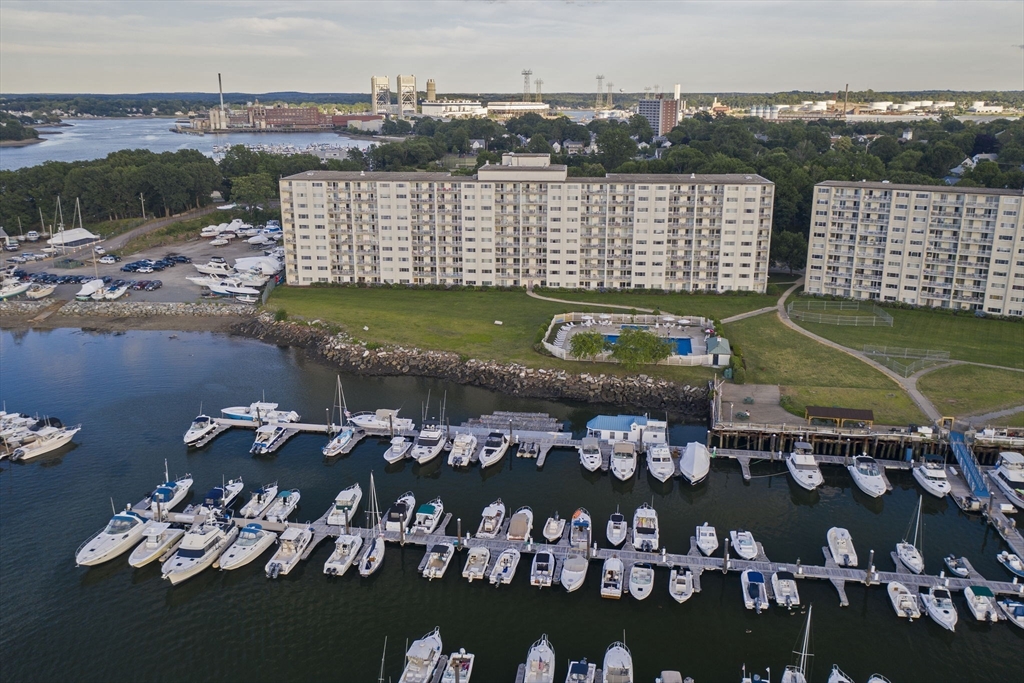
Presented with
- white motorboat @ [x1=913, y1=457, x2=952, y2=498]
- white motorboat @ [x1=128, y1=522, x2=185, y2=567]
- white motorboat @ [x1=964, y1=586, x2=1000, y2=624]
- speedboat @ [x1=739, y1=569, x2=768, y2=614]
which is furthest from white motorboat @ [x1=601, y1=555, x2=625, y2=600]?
white motorboat @ [x1=128, y1=522, x2=185, y2=567]

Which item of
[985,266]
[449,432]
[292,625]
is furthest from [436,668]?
[985,266]

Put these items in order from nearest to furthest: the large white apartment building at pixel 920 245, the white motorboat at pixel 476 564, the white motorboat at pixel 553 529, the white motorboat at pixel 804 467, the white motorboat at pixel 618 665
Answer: the white motorboat at pixel 618 665
the white motorboat at pixel 476 564
the white motorboat at pixel 553 529
the white motorboat at pixel 804 467
the large white apartment building at pixel 920 245

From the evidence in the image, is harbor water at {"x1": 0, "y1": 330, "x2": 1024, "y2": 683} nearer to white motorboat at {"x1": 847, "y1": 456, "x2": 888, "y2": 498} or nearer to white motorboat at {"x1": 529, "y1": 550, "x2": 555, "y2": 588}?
white motorboat at {"x1": 529, "y1": 550, "x2": 555, "y2": 588}

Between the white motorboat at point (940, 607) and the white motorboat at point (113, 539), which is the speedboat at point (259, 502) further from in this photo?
the white motorboat at point (940, 607)

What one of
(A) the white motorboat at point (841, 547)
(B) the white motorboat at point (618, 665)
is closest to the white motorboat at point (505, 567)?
(B) the white motorboat at point (618, 665)

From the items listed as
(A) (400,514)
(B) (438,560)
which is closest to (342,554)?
(A) (400,514)

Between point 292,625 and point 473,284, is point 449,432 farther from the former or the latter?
point 473,284

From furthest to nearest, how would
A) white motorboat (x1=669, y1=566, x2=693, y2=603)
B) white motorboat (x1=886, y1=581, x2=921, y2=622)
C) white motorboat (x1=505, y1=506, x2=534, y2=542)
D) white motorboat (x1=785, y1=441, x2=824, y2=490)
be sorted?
white motorboat (x1=785, y1=441, x2=824, y2=490) → white motorboat (x1=505, y1=506, x2=534, y2=542) → white motorboat (x1=669, y1=566, x2=693, y2=603) → white motorboat (x1=886, y1=581, x2=921, y2=622)
